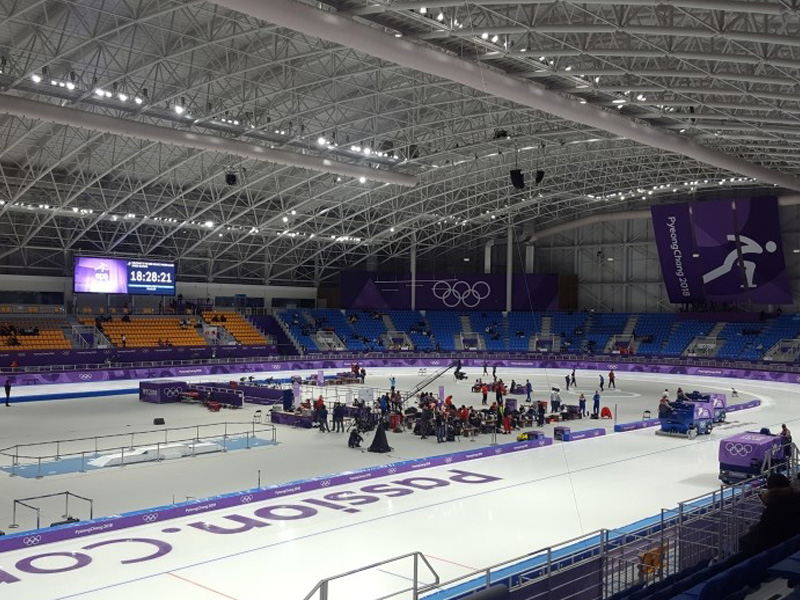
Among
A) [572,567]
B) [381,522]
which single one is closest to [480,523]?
[381,522]

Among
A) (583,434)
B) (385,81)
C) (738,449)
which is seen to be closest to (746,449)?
(738,449)

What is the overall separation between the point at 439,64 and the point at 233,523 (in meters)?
15.5

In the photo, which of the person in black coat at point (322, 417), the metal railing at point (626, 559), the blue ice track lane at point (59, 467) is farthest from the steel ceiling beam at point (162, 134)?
the metal railing at point (626, 559)

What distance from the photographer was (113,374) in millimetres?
47375

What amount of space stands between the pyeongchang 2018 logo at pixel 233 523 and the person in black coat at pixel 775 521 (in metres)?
9.18

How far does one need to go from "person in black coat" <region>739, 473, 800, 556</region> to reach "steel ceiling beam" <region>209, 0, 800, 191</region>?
50.3 feet

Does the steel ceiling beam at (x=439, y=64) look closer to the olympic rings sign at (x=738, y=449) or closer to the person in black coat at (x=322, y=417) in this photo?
the person in black coat at (x=322, y=417)

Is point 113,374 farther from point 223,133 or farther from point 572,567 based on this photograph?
point 572,567

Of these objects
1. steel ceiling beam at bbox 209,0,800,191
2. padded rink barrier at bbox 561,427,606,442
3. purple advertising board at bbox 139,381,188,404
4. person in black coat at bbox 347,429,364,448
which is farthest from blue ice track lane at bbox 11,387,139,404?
steel ceiling beam at bbox 209,0,800,191

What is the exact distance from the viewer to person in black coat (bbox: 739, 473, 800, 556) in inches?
373

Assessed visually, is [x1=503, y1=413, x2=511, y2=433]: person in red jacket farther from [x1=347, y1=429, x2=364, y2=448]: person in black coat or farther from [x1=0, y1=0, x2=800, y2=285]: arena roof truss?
[x1=0, y1=0, x2=800, y2=285]: arena roof truss

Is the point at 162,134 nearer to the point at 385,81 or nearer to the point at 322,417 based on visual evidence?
the point at 385,81

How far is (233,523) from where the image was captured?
1608 cm

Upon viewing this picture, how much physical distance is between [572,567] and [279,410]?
22.2 metres
